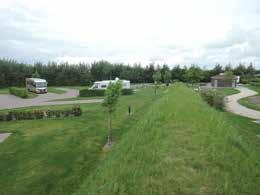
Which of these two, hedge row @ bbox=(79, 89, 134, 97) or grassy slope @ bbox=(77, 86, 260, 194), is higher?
grassy slope @ bbox=(77, 86, 260, 194)

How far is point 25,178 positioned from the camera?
5.00 m

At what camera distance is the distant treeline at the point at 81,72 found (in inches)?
1618

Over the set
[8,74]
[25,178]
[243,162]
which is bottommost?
[25,178]

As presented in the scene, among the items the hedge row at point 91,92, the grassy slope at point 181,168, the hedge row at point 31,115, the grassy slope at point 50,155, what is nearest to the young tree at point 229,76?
the hedge row at point 91,92

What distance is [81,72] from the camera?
1892 inches

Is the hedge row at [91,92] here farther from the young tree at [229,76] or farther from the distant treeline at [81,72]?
the young tree at [229,76]

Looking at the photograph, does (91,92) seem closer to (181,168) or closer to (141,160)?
(141,160)

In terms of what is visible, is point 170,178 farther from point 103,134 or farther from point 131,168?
point 103,134

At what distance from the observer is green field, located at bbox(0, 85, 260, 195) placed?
2504mm

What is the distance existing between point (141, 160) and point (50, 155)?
4564mm

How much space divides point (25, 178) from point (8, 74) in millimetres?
44021

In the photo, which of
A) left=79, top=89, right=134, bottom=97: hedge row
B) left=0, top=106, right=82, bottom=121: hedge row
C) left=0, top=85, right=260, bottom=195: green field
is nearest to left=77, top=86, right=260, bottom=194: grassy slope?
left=0, top=85, right=260, bottom=195: green field

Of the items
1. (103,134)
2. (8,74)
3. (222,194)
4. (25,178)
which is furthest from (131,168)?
(8,74)

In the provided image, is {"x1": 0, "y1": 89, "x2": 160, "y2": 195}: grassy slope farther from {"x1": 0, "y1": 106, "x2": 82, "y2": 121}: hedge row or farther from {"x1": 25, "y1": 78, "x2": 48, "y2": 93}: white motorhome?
{"x1": 25, "y1": 78, "x2": 48, "y2": 93}: white motorhome
